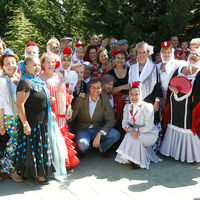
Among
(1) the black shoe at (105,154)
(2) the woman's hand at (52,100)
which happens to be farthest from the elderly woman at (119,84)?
(2) the woman's hand at (52,100)

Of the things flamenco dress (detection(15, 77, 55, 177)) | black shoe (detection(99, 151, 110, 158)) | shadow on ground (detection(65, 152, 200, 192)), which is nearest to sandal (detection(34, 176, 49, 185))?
flamenco dress (detection(15, 77, 55, 177))

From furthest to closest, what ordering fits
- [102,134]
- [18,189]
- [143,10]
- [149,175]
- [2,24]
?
1. [2,24]
2. [143,10]
3. [102,134]
4. [149,175]
5. [18,189]

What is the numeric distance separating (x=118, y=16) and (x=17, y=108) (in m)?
5.02

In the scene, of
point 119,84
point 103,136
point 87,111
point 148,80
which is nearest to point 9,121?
point 87,111

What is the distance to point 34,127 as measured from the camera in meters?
3.19

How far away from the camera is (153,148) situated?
4.22 metres

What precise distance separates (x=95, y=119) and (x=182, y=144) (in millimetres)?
1532

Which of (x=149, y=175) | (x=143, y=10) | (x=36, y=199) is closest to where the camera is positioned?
(x=36, y=199)

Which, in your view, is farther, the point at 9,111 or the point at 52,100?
the point at 52,100

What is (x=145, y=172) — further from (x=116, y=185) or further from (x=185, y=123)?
(x=185, y=123)

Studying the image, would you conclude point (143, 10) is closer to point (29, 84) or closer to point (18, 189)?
point (29, 84)

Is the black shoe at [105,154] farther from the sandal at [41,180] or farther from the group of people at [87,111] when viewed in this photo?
the sandal at [41,180]

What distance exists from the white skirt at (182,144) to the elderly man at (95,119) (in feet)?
3.03

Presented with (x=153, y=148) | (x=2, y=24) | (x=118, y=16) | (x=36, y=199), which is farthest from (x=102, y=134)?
(x=2, y=24)
